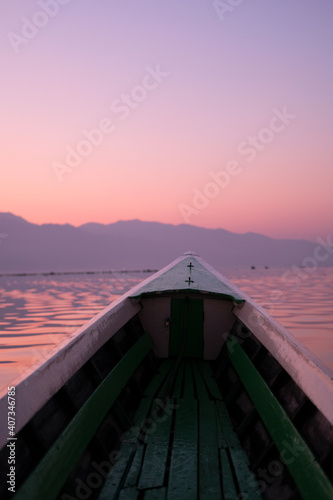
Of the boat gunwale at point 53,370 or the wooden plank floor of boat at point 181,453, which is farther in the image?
the wooden plank floor of boat at point 181,453

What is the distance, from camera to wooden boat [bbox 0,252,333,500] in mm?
2500

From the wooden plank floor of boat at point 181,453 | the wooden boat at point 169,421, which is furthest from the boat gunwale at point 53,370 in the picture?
the wooden plank floor of boat at point 181,453

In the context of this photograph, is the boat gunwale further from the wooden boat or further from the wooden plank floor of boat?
the wooden plank floor of boat

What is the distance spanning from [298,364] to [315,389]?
46cm

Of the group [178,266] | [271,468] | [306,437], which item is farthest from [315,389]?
[178,266]

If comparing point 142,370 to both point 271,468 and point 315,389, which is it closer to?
point 271,468

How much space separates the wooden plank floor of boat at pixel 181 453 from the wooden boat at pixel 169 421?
0.4 inches

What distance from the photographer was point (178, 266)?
8.47 metres

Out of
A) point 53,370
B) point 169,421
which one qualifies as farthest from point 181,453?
point 53,370

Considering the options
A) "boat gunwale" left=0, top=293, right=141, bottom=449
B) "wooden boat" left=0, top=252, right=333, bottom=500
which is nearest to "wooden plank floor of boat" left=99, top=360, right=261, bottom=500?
"wooden boat" left=0, top=252, right=333, bottom=500

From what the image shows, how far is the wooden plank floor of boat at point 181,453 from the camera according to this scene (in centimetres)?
312

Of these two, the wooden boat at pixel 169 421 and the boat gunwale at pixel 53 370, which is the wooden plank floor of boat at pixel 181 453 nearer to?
the wooden boat at pixel 169 421

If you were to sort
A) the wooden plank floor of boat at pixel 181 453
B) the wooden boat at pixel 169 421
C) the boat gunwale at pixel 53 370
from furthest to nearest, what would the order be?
the wooden plank floor of boat at pixel 181 453
the wooden boat at pixel 169 421
the boat gunwale at pixel 53 370

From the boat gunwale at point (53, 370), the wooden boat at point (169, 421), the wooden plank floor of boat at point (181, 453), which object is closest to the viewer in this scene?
the boat gunwale at point (53, 370)
